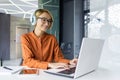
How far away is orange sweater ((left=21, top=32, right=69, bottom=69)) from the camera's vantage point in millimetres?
1691

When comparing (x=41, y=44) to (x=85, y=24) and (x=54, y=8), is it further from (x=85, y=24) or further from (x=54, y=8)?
(x=54, y=8)

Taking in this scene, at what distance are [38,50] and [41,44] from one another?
65 millimetres

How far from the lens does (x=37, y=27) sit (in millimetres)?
1894

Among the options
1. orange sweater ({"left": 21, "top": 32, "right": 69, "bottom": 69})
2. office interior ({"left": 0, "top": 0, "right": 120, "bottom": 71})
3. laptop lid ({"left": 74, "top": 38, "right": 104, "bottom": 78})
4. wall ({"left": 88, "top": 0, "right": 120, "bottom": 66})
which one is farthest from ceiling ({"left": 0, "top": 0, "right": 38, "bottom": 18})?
laptop lid ({"left": 74, "top": 38, "right": 104, "bottom": 78})

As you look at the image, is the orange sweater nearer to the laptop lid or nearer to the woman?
the woman

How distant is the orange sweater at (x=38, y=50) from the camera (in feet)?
5.55

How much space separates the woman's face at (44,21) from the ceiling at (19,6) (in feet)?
17.6

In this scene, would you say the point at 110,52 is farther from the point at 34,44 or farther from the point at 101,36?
the point at 34,44

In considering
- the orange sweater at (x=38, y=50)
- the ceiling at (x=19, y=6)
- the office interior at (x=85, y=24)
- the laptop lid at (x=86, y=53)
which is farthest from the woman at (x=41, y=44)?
the ceiling at (x=19, y=6)

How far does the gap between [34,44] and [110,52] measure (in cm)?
218

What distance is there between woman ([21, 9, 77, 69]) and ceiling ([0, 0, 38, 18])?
5.33m

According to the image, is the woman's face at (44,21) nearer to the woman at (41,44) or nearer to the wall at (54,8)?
the woman at (41,44)

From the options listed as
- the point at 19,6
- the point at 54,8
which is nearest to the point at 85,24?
the point at 54,8

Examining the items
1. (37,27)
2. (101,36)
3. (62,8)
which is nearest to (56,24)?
(62,8)
